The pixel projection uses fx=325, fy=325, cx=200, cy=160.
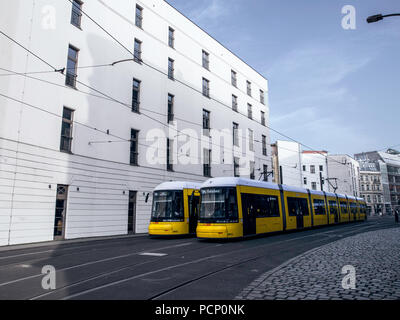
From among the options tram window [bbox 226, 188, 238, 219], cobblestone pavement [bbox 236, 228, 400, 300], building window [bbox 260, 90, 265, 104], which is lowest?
cobblestone pavement [bbox 236, 228, 400, 300]

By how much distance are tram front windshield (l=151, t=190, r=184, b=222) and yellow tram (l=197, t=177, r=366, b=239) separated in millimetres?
2320

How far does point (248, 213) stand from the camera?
15219 millimetres

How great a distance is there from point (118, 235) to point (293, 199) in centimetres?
1137

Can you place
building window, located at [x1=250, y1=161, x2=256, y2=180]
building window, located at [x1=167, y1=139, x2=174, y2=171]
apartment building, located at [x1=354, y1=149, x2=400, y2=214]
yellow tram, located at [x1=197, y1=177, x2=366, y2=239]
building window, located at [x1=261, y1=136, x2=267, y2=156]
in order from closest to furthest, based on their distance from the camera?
yellow tram, located at [x1=197, y1=177, x2=366, y2=239] → building window, located at [x1=167, y1=139, x2=174, y2=171] → building window, located at [x1=250, y1=161, x2=256, y2=180] → building window, located at [x1=261, y1=136, x2=267, y2=156] → apartment building, located at [x1=354, y1=149, x2=400, y2=214]

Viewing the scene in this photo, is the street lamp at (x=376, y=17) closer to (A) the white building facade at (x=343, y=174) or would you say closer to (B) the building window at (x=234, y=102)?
(B) the building window at (x=234, y=102)

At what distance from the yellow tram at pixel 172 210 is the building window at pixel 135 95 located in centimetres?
833

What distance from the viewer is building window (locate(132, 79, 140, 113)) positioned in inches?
932

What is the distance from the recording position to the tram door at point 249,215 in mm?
14938

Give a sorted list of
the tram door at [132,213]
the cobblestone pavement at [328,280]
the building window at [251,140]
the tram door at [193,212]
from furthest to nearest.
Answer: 1. the building window at [251,140]
2. the tram door at [132,213]
3. the tram door at [193,212]
4. the cobblestone pavement at [328,280]

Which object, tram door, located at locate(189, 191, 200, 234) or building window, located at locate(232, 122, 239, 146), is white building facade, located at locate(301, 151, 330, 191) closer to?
building window, located at locate(232, 122, 239, 146)

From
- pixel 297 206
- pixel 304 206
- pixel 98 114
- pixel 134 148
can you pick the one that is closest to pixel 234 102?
pixel 134 148

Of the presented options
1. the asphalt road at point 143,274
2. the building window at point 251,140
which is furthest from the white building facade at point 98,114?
the asphalt road at point 143,274

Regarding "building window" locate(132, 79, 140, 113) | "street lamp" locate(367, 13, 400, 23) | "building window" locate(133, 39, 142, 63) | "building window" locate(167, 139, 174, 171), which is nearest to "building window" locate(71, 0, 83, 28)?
"building window" locate(133, 39, 142, 63)
